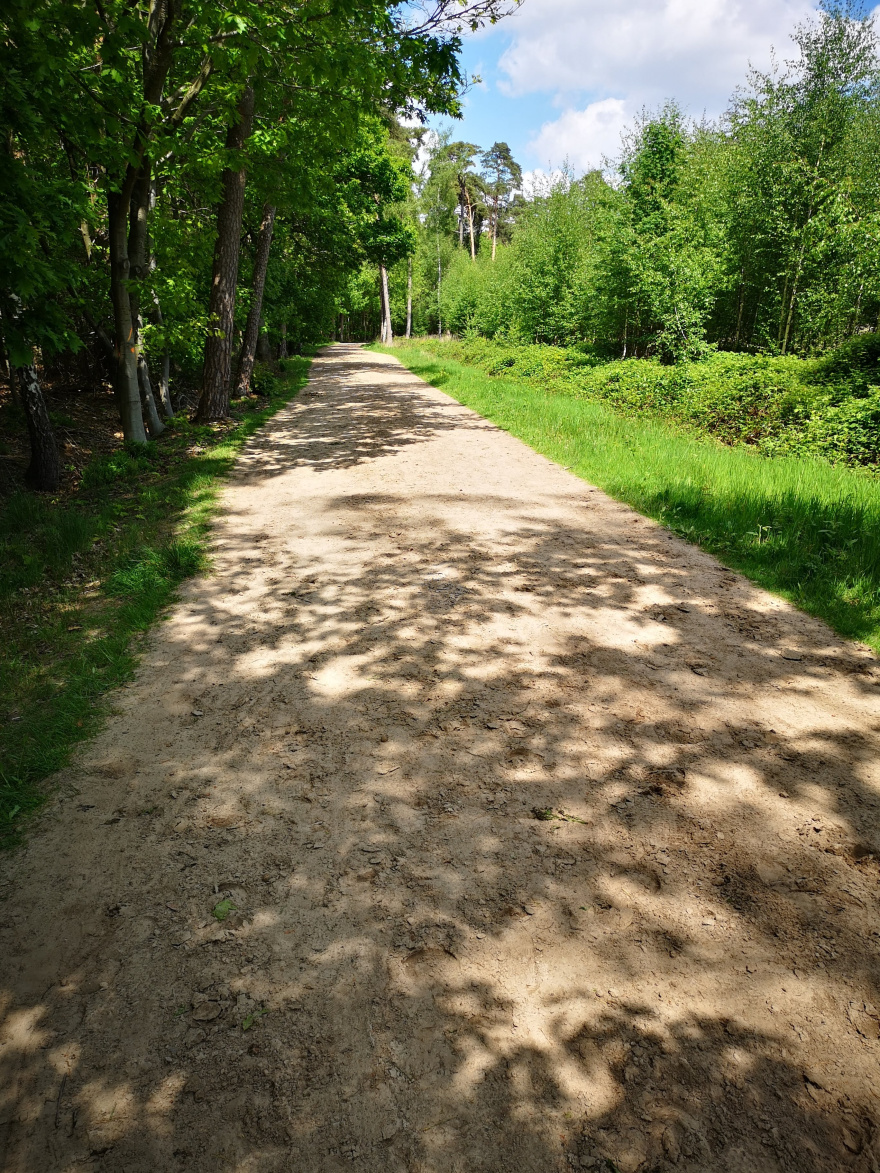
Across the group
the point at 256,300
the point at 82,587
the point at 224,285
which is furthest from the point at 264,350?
the point at 82,587

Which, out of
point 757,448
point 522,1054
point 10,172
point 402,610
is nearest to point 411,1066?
point 522,1054

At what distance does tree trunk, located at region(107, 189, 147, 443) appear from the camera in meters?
8.96

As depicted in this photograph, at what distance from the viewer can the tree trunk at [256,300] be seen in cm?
1536

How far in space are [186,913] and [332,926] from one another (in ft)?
1.88

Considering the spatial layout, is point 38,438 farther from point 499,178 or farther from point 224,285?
point 499,178

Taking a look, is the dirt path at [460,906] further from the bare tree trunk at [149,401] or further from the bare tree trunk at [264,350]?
the bare tree trunk at [264,350]

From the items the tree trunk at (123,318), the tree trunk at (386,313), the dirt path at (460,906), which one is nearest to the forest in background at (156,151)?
the tree trunk at (123,318)

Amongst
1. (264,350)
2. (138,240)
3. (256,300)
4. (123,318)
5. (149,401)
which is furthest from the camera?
(264,350)

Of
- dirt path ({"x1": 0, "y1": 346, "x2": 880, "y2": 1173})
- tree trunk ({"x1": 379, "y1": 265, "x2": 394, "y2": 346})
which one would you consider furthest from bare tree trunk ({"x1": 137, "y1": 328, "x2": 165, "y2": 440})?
tree trunk ({"x1": 379, "y1": 265, "x2": 394, "y2": 346})

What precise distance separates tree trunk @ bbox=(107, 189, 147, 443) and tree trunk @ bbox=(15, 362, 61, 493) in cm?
120

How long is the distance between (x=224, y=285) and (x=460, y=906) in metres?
12.7

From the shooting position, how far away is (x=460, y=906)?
7.84ft

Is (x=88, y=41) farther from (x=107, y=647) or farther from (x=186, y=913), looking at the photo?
(x=186, y=913)

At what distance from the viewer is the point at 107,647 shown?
4250 mm
